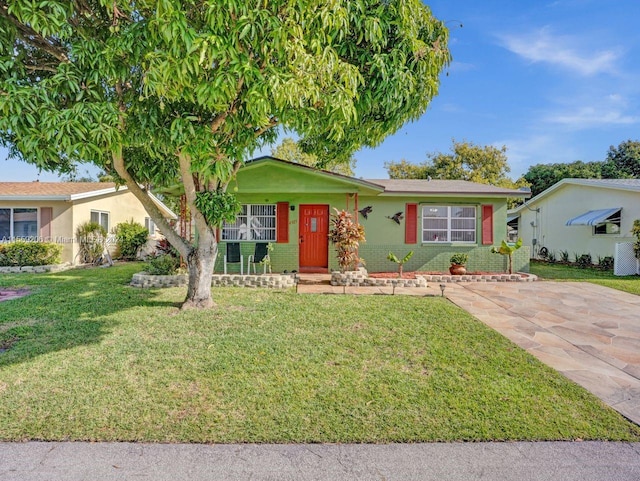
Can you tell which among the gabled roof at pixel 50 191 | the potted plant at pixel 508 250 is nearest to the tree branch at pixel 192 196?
the gabled roof at pixel 50 191

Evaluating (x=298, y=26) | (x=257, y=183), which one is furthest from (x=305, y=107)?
(x=257, y=183)

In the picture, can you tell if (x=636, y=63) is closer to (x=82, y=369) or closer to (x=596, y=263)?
(x=596, y=263)

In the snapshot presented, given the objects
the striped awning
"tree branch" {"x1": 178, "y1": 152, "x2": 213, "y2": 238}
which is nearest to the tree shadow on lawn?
"tree branch" {"x1": 178, "y1": 152, "x2": 213, "y2": 238}

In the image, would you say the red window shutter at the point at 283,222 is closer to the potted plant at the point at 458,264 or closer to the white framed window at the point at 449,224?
the white framed window at the point at 449,224

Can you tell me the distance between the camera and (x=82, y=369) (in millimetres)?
4324

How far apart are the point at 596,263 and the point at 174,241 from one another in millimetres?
17938

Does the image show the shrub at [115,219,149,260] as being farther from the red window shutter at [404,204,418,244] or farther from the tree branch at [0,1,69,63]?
the red window shutter at [404,204,418,244]

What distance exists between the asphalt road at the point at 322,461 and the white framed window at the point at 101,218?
16.0 meters

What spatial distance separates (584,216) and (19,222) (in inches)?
999

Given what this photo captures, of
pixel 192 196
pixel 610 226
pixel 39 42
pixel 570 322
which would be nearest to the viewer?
pixel 39 42

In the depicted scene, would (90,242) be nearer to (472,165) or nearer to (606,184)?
(606,184)

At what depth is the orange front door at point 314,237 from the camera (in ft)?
41.0

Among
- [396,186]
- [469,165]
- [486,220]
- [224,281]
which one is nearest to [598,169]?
[469,165]

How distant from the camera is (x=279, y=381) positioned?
160 inches
